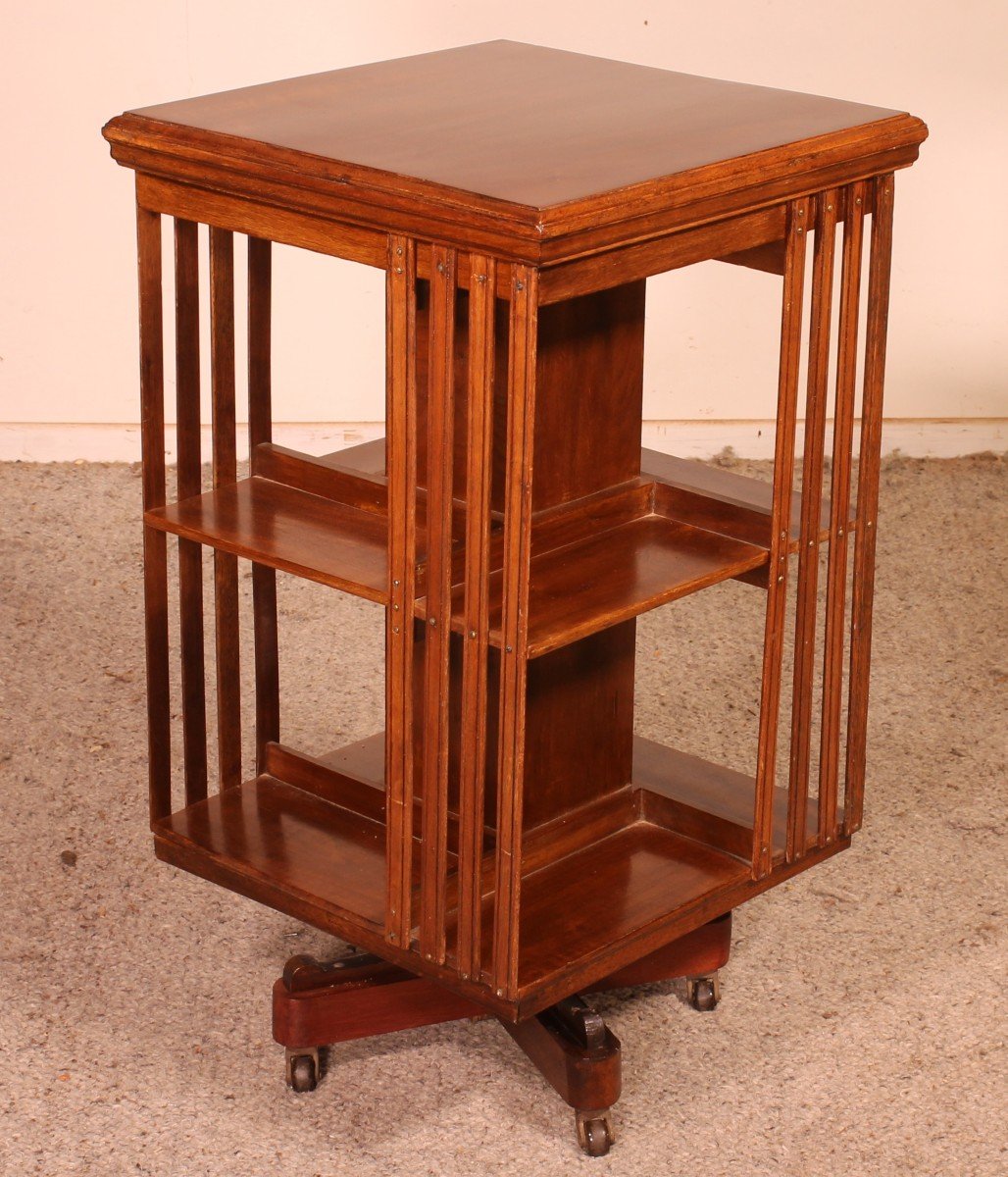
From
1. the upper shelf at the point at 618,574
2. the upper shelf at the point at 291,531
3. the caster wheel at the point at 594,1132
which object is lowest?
the caster wheel at the point at 594,1132

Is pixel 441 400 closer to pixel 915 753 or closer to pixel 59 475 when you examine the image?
pixel 915 753

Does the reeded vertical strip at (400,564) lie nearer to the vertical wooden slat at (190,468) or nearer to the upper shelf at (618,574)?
the upper shelf at (618,574)

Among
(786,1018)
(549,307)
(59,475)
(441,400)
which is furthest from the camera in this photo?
(59,475)

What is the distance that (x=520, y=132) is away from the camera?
1.91 m

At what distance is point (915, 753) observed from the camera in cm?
306

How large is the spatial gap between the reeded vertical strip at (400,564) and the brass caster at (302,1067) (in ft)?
1.09

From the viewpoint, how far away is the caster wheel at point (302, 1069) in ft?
7.43

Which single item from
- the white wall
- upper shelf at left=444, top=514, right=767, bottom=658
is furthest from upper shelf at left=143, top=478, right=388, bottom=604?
the white wall

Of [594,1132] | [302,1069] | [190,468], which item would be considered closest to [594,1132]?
[594,1132]

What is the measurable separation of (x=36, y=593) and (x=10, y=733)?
20.8 inches

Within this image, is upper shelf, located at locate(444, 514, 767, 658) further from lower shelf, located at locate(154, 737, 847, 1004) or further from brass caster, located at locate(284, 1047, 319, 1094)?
brass caster, located at locate(284, 1047, 319, 1094)

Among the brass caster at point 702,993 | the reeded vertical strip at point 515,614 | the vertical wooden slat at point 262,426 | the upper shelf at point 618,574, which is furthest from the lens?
the brass caster at point 702,993

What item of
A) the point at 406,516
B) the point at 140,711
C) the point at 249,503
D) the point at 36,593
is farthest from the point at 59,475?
the point at 406,516

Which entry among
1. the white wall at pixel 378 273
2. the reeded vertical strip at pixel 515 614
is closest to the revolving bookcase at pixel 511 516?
the reeded vertical strip at pixel 515 614
